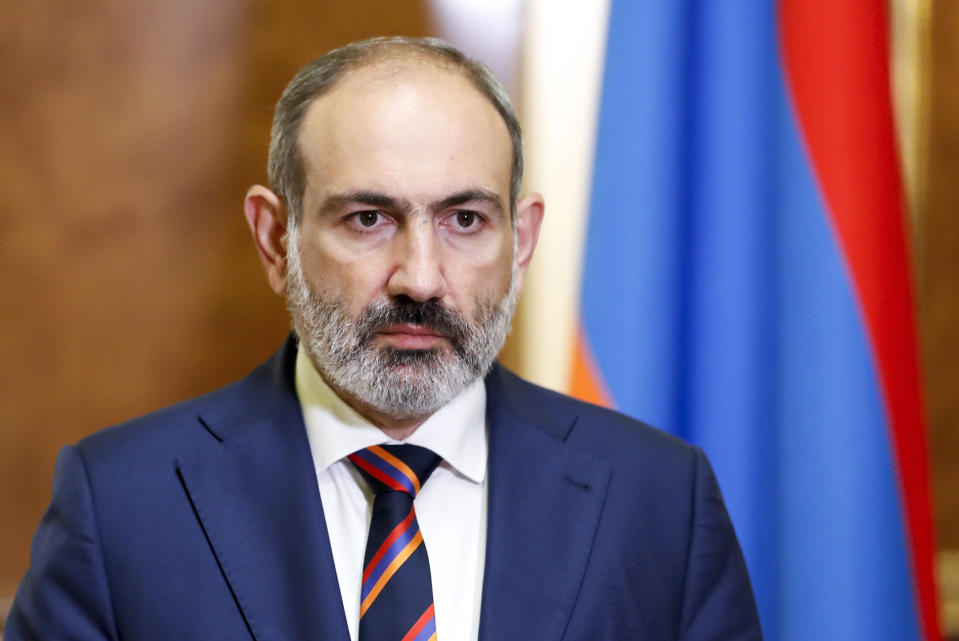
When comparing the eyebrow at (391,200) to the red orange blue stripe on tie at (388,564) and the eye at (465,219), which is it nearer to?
the eye at (465,219)

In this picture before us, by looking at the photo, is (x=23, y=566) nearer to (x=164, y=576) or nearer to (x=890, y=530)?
(x=164, y=576)

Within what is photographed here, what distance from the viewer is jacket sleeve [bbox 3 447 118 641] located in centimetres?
145

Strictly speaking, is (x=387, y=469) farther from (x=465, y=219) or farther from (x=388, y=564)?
(x=465, y=219)

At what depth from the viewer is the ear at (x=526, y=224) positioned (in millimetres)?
1754

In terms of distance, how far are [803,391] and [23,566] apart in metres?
1.89

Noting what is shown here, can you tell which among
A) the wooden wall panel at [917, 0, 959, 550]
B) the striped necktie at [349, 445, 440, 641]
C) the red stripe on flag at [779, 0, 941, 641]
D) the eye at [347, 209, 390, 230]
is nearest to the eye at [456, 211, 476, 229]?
the eye at [347, 209, 390, 230]

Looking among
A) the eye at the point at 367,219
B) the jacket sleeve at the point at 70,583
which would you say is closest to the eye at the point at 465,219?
the eye at the point at 367,219

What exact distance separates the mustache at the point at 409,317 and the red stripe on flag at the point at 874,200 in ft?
2.87

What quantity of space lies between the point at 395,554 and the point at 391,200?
532 millimetres

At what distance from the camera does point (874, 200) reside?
197cm

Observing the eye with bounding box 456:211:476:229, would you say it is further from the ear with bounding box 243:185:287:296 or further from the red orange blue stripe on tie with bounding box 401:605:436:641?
the red orange blue stripe on tie with bounding box 401:605:436:641

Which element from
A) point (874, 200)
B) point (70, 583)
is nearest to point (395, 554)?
point (70, 583)

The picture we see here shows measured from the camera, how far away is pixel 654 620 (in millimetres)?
1615

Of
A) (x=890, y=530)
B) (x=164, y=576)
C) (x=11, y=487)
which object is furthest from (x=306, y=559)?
(x=11, y=487)
